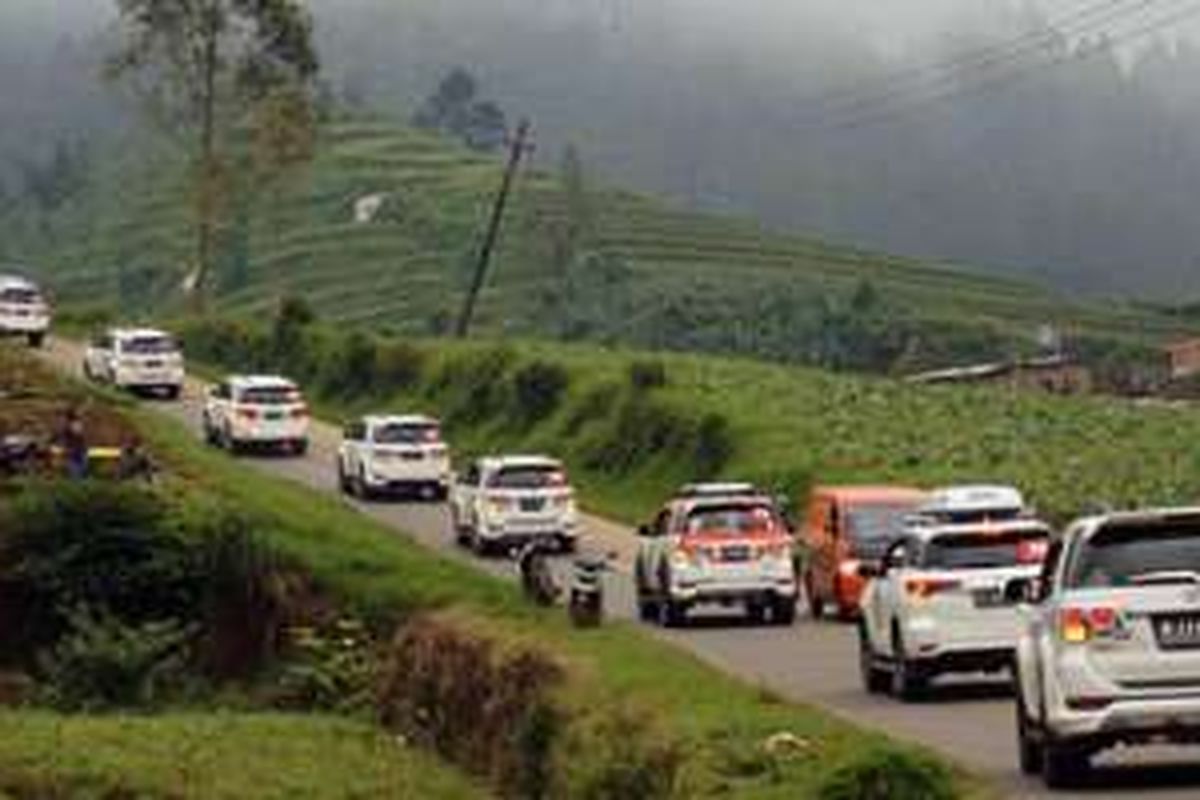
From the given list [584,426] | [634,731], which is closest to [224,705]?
[634,731]

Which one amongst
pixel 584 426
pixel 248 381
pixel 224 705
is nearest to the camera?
pixel 224 705

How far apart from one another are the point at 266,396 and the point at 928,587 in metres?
43.4

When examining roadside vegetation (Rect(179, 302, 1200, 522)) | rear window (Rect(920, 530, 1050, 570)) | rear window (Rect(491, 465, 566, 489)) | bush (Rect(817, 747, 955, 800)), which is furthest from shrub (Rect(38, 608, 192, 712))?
roadside vegetation (Rect(179, 302, 1200, 522))

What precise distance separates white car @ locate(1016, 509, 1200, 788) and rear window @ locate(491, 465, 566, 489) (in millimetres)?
33247

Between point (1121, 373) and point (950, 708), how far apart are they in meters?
110

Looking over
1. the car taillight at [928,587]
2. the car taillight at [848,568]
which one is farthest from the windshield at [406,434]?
the car taillight at [928,587]

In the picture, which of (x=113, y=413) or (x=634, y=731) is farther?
(x=113, y=413)

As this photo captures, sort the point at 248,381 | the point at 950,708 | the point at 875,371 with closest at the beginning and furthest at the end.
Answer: the point at 950,708, the point at 248,381, the point at 875,371

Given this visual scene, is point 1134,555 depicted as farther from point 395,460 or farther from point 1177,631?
point 395,460

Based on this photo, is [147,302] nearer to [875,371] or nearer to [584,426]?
[875,371]

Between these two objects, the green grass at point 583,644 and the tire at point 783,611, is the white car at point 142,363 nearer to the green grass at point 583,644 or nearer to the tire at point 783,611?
the green grass at point 583,644

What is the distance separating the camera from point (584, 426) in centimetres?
7638

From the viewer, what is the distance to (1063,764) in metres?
21.0

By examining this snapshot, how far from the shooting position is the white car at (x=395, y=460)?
208 feet
